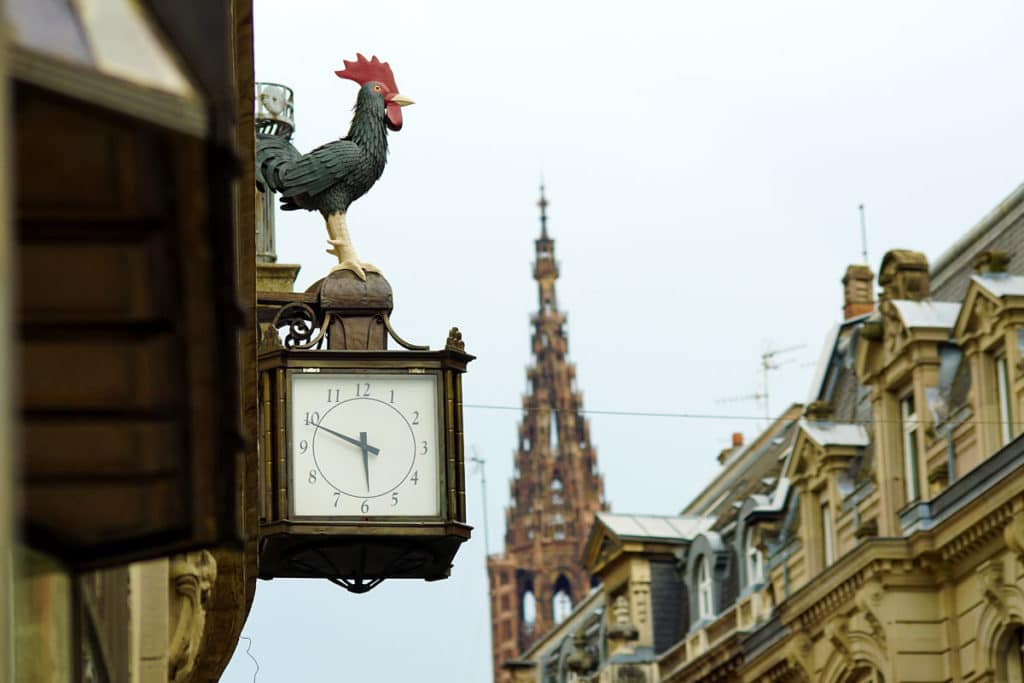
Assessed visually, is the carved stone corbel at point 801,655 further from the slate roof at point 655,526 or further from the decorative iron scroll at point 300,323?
the decorative iron scroll at point 300,323

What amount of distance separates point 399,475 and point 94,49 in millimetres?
→ 8881

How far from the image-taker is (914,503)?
3544 cm

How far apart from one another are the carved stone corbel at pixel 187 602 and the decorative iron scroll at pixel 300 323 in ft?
6.51

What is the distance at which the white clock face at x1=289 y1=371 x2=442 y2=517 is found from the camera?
1216 centimetres

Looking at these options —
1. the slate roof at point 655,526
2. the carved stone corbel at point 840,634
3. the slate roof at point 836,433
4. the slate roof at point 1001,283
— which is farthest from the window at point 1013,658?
the slate roof at point 655,526

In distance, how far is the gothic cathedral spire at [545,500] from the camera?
14638 cm

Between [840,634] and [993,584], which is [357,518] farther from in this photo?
[840,634]

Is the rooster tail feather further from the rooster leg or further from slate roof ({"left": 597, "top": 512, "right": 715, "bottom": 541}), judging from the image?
slate roof ({"left": 597, "top": 512, "right": 715, "bottom": 541})

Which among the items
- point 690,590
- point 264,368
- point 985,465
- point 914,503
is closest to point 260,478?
point 264,368

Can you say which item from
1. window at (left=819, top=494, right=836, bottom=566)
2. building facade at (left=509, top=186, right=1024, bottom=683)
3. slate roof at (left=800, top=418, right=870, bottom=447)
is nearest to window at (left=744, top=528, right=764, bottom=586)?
building facade at (left=509, top=186, right=1024, bottom=683)

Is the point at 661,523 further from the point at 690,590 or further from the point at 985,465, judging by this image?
the point at 985,465

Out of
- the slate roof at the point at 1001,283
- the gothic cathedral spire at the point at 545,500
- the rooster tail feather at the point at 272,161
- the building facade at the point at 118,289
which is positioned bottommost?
the building facade at the point at 118,289

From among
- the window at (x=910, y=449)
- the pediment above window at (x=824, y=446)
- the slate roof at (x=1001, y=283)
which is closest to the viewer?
the slate roof at (x=1001, y=283)

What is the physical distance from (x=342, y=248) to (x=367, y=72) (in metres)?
1.25
